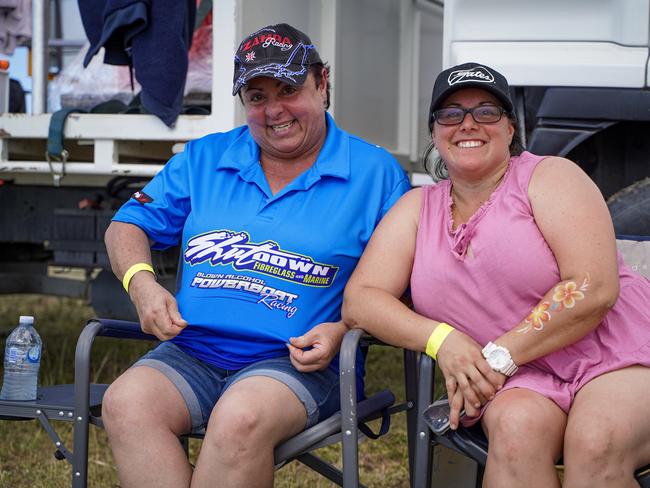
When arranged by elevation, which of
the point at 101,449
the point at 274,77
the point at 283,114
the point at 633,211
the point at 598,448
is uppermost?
the point at 274,77

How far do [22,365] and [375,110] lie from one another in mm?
2269

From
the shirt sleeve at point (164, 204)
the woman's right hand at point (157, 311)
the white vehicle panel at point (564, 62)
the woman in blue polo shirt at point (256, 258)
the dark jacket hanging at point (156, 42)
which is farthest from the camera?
the dark jacket hanging at point (156, 42)

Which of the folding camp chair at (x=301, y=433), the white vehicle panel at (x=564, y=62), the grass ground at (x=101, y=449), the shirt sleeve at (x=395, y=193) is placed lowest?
the grass ground at (x=101, y=449)

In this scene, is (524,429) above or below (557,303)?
below

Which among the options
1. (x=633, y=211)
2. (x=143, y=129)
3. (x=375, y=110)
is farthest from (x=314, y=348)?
(x=375, y=110)

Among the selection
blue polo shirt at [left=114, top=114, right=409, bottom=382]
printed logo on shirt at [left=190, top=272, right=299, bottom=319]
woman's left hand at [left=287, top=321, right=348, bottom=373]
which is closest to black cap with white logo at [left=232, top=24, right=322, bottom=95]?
blue polo shirt at [left=114, top=114, right=409, bottom=382]

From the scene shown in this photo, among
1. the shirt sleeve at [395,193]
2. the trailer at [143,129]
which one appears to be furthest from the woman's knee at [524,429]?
the trailer at [143,129]

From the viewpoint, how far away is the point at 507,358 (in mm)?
2270

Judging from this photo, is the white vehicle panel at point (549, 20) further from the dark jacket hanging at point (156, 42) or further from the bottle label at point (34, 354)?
the bottle label at point (34, 354)

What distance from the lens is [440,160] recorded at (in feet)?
9.25

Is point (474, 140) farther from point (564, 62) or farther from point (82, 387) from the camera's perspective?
point (82, 387)

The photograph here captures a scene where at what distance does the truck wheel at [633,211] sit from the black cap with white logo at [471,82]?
0.85 meters

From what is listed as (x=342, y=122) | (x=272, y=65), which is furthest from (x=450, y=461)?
(x=342, y=122)

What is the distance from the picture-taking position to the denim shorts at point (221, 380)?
2498 mm
